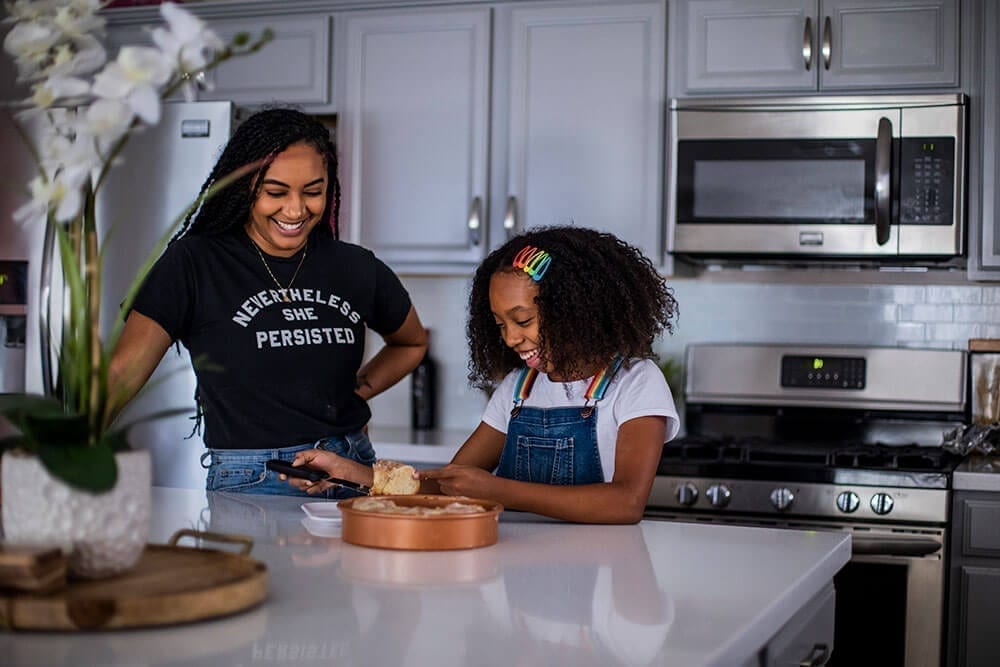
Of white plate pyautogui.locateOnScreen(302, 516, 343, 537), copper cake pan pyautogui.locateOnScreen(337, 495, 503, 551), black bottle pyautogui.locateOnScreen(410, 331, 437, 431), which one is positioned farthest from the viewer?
black bottle pyautogui.locateOnScreen(410, 331, 437, 431)

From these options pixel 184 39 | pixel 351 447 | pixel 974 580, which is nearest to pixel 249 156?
pixel 351 447

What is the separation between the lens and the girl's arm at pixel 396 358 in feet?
8.05

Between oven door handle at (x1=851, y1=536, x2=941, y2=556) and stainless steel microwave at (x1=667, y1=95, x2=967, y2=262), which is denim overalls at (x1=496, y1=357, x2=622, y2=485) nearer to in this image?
oven door handle at (x1=851, y1=536, x2=941, y2=556)

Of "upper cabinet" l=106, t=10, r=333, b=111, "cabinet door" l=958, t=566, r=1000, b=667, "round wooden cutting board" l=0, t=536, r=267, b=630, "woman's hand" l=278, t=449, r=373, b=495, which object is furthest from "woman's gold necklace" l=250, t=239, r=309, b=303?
"cabinet door" l=958, t=566, r=1000, b=667

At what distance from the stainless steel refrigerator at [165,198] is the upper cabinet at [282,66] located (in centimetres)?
30

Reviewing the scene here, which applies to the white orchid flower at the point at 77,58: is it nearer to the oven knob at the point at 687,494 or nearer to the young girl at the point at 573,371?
the young girl at the point at 573,371

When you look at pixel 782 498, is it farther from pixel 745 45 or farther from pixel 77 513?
pixel 77 513

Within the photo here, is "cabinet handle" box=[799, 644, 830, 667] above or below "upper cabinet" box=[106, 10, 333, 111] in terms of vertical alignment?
below

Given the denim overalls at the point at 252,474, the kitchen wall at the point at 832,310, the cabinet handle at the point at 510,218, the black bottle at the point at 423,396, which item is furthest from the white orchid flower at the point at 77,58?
the black bottle at the point at 423,396

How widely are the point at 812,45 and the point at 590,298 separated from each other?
1.53 meters

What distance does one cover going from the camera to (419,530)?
59.0 inches

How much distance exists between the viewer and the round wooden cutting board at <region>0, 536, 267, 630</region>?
1.03m

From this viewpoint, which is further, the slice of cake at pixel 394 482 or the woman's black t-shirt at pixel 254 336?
the woman's black t-shirt at pixel 254 336

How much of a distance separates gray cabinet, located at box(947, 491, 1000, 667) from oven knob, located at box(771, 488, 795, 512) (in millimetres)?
374
